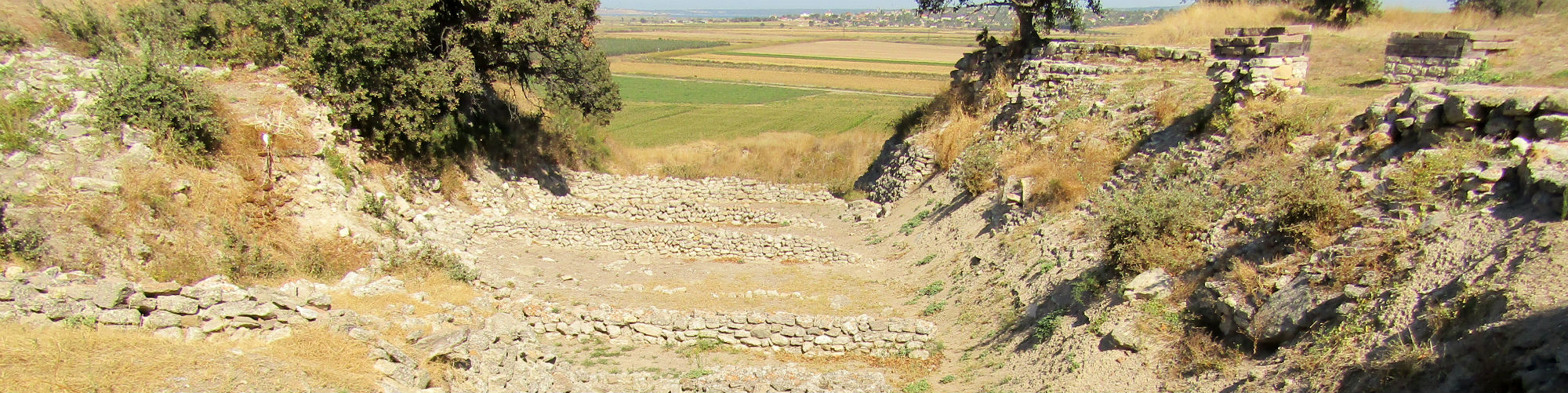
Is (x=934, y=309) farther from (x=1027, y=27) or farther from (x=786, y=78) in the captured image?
(x=786, y=78)

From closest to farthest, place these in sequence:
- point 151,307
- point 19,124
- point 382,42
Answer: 1. point 151,307
2. point 19,124
3. point 382,42

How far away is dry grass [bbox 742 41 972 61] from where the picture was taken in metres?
92.0

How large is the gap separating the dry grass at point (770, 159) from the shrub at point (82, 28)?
A: 1435 centimetres

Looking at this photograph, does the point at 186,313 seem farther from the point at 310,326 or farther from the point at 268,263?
the point at 268,263

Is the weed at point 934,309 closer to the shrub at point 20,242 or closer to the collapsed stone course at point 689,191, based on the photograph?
the collapsed stone course at point 689,191

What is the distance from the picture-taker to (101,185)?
11.7m

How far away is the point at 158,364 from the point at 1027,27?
22.0 metres

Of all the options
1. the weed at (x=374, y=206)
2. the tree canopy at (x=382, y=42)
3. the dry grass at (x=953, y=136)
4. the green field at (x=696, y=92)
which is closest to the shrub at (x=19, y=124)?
the tree canopy at (x=382, y=42)

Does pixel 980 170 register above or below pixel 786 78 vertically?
above

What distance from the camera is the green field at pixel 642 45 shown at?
336 ft

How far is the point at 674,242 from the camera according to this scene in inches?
660

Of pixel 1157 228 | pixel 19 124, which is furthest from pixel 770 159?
pixel 19 124

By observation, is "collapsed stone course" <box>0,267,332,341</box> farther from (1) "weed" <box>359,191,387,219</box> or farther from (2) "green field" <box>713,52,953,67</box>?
(2) "green field" <box>713,52,953,67</box>

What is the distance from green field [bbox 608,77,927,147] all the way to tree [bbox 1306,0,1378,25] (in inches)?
626
